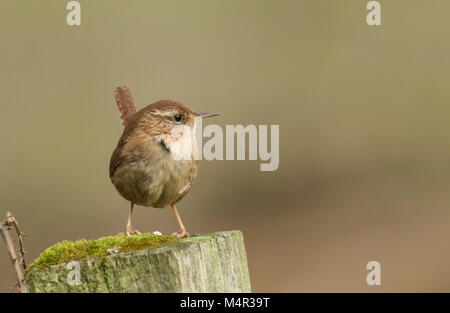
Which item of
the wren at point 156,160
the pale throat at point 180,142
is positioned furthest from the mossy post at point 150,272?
the pale throat at point 180,142

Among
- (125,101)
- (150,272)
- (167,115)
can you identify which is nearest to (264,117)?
(125,101)

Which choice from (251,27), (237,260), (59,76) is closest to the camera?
(237,260)

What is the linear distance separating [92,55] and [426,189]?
6233mm

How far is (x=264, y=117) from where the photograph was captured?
11609 mm

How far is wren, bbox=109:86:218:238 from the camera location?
14.1 ft

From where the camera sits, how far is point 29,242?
30.6 ft

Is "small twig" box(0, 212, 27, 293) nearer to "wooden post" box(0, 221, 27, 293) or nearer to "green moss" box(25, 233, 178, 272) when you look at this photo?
"wooden post" box(0, 221, 27, 293)

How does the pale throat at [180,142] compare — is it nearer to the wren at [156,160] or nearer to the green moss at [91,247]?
the wren at [156,160]

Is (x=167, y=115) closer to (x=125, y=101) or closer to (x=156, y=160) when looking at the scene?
(x=156, y=160)

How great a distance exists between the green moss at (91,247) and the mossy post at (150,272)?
118mm

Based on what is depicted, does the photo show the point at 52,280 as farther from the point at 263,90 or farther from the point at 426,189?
the point at 263,90

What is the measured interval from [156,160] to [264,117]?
293 inches

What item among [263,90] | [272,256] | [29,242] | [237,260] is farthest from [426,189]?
[237,260]

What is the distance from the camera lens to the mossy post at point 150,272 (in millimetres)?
2902
